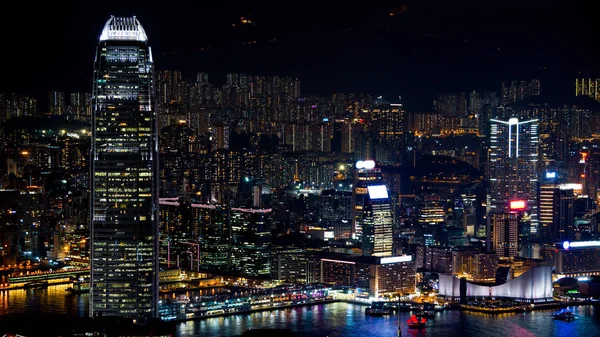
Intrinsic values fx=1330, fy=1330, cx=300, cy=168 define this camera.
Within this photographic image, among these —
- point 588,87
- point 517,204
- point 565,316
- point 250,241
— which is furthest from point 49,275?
point 588,87

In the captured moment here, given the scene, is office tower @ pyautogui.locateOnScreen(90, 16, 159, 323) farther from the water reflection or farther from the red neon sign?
the red neon sign

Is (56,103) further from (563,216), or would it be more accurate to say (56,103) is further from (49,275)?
(563,216)

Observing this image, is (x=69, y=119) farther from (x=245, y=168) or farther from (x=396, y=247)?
(x=396, y=247)

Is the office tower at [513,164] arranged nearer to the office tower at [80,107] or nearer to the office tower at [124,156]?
the office tower at [80,107]

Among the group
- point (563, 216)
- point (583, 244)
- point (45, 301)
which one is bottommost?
point (45, 301)

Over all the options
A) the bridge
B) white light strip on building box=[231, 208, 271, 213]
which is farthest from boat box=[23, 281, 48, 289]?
white light strip on building box=[231, 208, 271, 213]

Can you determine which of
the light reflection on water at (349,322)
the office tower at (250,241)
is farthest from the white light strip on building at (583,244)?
the office tower at (250,241)

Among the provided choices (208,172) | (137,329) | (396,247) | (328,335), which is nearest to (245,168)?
(208,172)
